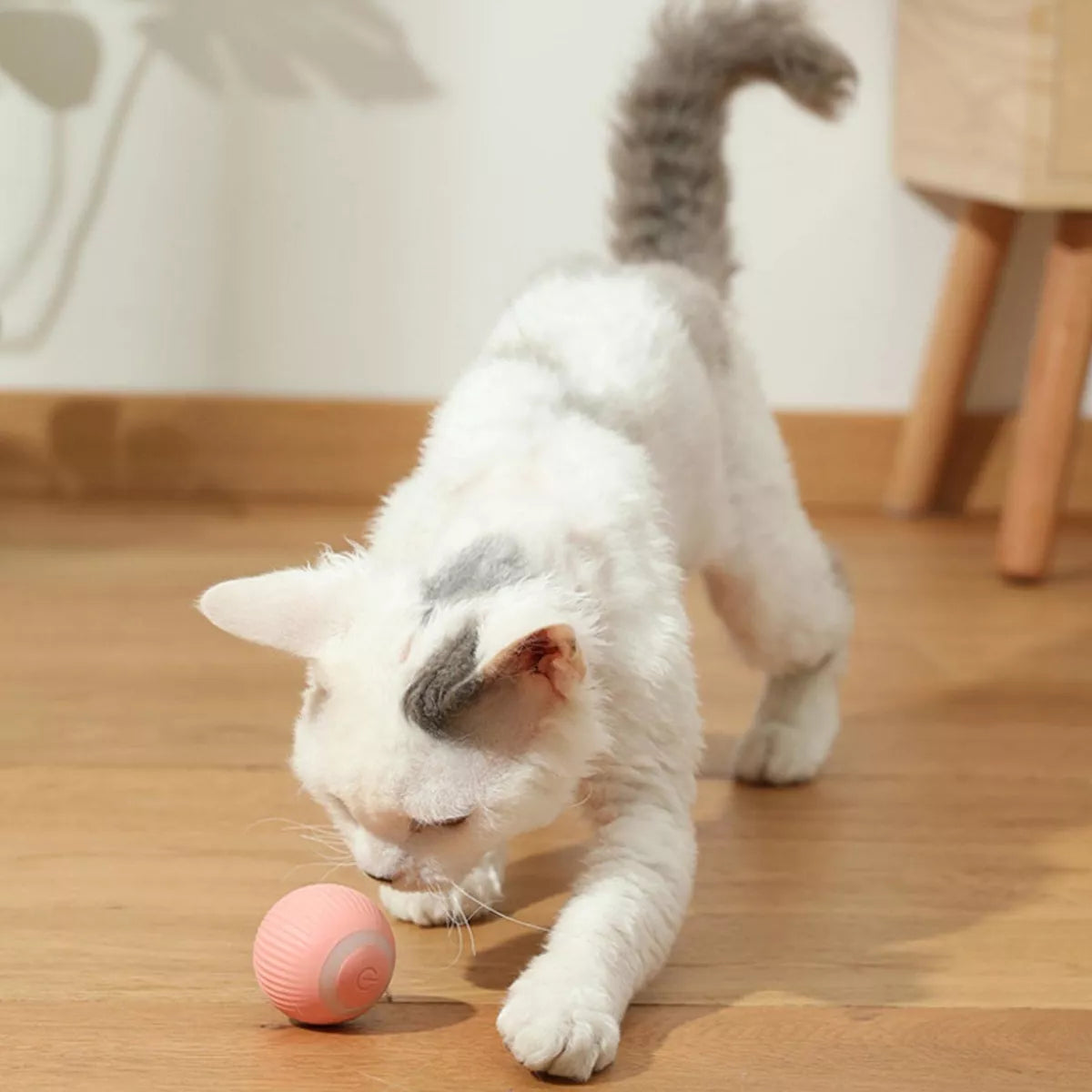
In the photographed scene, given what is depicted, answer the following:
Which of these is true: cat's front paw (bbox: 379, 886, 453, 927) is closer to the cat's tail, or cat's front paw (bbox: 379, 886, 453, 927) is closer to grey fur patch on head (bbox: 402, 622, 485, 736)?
grey fur patch on head (bbox: 402, 622, 485, 736)

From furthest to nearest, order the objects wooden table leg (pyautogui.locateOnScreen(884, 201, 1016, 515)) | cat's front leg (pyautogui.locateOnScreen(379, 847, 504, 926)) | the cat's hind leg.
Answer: wooden table leg (pyautogui.locateOnScreen(884, 201, 1016, 515)) → the cat's hind leg → cat's front leg (pyautogui.locateOnScreen(379, 847, 504, 926))

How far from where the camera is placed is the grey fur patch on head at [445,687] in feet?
3.46

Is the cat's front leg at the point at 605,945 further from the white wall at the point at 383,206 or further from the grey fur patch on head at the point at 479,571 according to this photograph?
the white wall at the point at 383,206

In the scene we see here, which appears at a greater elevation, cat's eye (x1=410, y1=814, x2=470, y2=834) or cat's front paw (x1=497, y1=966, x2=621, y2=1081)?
cat's eye (x1=410, y1=814, x2=470, y2=834)

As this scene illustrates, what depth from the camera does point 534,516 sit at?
1.20m

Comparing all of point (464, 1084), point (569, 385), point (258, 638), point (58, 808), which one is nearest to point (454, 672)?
point (258, 638)

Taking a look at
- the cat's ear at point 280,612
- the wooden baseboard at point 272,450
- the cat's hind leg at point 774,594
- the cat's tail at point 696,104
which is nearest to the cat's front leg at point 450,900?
the cat's ear at point 280,612

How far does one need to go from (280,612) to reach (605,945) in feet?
1.05

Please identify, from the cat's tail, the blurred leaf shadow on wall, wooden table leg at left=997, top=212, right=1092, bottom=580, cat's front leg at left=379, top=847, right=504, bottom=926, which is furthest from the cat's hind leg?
the blurred leaf shadow on wall

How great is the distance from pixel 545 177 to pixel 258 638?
158 cm

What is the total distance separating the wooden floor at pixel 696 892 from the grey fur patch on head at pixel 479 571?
0.32 metres

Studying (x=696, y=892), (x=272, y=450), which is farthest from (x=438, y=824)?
(x=272, y=450)

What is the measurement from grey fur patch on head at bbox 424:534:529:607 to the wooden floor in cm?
32

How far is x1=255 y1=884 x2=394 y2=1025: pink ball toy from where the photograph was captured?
1.13 metres
